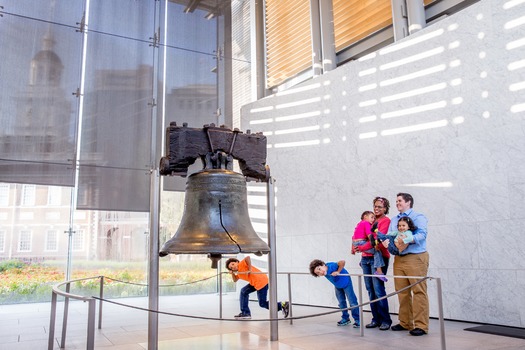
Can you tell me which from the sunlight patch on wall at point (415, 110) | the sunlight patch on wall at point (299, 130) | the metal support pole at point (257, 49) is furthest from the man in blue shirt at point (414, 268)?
the metal support pole at point (257, 49)

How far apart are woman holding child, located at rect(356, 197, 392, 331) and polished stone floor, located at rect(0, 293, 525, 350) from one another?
0.19 m

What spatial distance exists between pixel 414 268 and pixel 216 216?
2420 mm

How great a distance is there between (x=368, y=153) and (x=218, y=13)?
220 inches

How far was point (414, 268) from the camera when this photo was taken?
4.64 m

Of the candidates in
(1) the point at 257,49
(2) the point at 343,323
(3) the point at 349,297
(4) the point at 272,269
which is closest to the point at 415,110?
(3) the point at 349,297

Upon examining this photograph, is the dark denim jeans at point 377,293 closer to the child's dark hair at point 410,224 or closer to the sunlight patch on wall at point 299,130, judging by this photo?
the child's dark hair at point 410,224

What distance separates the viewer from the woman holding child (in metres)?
5.06

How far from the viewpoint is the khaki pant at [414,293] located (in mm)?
4578

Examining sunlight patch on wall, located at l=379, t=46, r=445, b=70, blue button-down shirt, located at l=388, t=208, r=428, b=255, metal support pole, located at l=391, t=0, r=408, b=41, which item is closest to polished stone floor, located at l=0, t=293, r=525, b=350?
blue button-down shirt, located at l=388, t=208, r=428, b=255

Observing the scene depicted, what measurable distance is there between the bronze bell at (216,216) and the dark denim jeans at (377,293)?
224 centimetres

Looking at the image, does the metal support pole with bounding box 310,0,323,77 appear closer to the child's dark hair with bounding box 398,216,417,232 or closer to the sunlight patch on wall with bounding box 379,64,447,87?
the sunlight patch on wall with bounding box 379,64,447,87

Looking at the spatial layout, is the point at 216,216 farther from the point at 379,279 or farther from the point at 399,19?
the point at 399,19

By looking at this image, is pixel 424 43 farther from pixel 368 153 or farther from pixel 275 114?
pixel 275 114

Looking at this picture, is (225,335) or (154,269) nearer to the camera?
(154,269)
